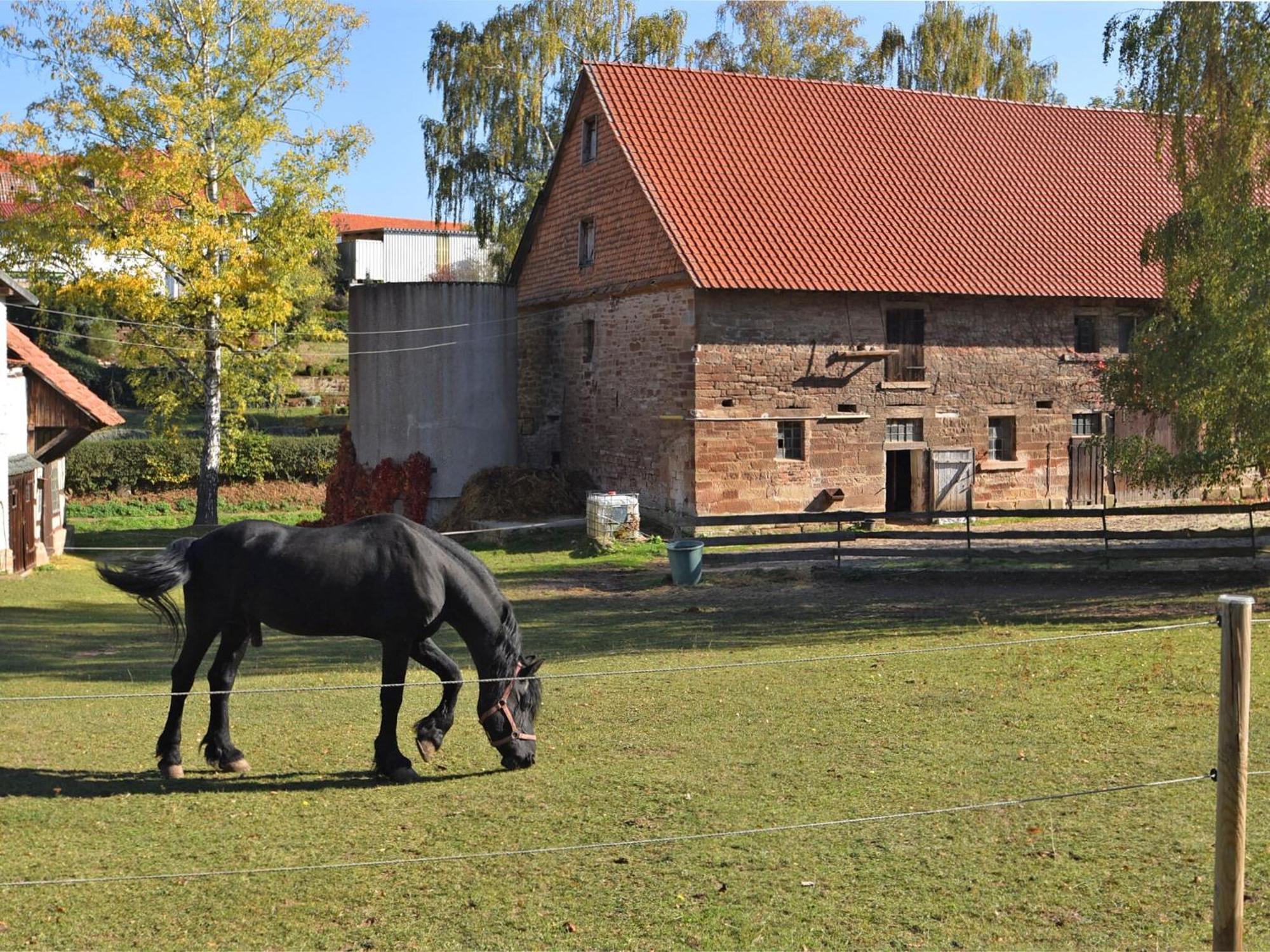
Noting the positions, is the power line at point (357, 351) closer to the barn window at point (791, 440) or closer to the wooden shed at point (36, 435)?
the wooden shed at point (36, 435)

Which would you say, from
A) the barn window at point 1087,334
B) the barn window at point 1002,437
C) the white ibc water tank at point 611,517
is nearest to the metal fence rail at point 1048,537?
the white ibc water tank at point 611,517

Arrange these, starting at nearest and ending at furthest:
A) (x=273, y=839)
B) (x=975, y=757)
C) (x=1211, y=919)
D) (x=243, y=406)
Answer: (x=1211, y=919), (x=273, y=839), (x=975, y=757), (x=243, y=406)

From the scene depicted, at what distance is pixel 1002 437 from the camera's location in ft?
101

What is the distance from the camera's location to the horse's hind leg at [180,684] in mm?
9602

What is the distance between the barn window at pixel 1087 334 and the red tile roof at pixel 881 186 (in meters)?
0.95

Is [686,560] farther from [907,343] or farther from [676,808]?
[676,808]

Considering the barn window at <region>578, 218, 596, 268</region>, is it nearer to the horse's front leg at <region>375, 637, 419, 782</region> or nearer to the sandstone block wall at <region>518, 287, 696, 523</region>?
the sandstone block wall at <region>518, 287, 696, 523</region>

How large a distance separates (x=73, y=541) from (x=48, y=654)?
16.4 metres

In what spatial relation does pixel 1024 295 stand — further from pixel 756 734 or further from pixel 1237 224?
pixel 756 734

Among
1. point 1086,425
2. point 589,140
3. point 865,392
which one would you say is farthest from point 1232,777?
point 589,140

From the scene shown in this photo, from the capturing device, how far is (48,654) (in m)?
16.2

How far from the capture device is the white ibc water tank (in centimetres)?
2652

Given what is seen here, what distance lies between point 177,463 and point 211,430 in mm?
7597

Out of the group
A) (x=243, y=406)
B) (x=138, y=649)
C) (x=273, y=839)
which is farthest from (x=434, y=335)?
(x=273, y=839)
